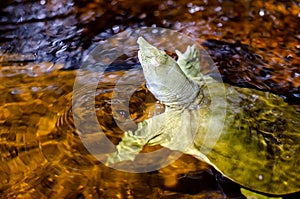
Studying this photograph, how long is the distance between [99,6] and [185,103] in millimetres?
952

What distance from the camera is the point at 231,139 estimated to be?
1.90 m

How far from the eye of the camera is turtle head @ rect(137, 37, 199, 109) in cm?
175

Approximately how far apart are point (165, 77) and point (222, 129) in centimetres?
34

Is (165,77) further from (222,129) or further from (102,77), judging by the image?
(102,77)

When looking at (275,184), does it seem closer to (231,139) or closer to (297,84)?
(231,139)

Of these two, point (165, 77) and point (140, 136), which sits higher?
point (165, 77)

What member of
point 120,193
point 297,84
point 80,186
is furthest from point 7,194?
point 297,84

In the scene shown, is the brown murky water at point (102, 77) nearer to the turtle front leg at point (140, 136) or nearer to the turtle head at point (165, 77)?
the turtle front leg at point (140, 136)

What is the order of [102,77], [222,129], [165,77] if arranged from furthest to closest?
1. [102,77]
2. [222,129]
3. [165,77]

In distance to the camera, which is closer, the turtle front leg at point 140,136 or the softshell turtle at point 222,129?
the softshell turtle at point 222,129

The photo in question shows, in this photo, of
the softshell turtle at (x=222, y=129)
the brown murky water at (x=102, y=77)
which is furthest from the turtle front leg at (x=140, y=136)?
the brown murky water at (x=102, y=77)

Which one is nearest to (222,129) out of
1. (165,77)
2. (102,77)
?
(165,77)

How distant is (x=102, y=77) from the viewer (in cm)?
234

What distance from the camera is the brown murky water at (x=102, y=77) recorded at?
6.73 ft
